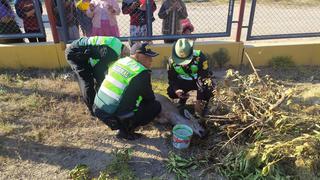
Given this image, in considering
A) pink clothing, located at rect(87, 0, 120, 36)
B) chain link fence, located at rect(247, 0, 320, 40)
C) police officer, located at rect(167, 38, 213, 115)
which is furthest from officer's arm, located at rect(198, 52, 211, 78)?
chain link fence, located at rect(247, 0, 320, 40)

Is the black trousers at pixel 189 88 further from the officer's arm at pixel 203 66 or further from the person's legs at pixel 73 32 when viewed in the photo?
the person's legs at pixel 73 32

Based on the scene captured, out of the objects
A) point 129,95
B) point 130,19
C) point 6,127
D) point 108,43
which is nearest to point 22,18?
point 130,19

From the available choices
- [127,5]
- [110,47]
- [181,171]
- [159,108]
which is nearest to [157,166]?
[181,171]

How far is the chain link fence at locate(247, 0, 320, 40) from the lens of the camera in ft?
27.6

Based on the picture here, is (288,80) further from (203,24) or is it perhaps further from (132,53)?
(203,24)

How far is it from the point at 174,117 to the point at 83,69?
4.36 feet

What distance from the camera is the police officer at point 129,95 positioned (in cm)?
380

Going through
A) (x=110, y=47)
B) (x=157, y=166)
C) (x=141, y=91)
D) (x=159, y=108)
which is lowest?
(x=157, y=166)

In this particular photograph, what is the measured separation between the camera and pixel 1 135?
14.4 feet

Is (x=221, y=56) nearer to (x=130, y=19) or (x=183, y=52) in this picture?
(x=130, y=19)

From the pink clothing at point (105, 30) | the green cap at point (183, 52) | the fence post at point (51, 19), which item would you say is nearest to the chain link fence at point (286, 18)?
the pink clothing at point (105, 30)

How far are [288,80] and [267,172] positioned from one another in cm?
262

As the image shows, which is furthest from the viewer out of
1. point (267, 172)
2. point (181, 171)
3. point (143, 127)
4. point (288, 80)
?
point (288, 80)

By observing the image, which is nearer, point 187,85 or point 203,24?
point 187,85
